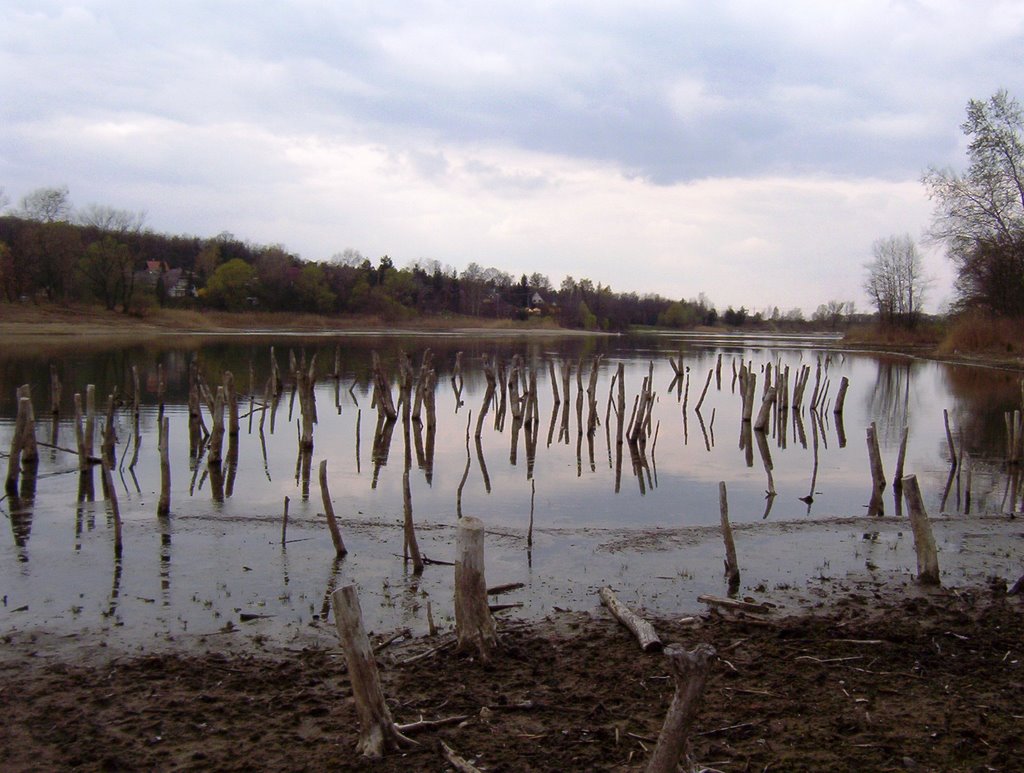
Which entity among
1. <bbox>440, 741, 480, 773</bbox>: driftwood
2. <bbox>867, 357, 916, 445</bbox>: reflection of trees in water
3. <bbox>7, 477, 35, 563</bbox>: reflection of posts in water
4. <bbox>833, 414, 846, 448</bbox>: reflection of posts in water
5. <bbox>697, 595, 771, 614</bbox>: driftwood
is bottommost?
<bbox>7, 477, 35, 563</bbox>: reflection of posts in water

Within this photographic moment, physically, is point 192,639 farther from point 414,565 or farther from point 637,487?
point 637,487

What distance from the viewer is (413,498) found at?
15312mm

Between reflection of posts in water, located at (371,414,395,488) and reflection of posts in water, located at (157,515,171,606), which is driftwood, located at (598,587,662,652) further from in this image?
reflection of posts in water, located at (371,414,395,488)

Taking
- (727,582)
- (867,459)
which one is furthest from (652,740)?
(867,459)

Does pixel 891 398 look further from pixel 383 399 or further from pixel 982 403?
pixel 383 399

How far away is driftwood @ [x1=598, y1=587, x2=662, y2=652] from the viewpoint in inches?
266

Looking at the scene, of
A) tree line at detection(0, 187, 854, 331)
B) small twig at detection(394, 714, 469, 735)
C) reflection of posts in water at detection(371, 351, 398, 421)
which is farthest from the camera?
tree line at detection(0, 187, 854, 331)

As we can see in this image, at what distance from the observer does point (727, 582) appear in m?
9.57

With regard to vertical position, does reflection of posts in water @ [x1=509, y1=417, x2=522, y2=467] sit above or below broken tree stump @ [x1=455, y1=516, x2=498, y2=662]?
below

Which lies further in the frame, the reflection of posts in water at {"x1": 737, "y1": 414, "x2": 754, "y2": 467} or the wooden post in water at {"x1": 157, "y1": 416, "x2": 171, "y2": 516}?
the reflection of posts in water at {"x1": 737, "y1": 414, "x2": 754, "y2": 467}

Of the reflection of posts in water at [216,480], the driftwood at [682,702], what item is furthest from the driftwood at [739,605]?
the reflection of posts in water at [216,480]

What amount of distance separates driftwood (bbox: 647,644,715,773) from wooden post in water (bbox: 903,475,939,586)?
577 cm

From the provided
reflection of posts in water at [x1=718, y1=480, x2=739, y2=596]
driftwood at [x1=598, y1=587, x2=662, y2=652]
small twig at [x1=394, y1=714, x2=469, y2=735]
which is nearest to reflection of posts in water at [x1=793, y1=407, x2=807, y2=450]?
reflection of posts in water at [x1=718, y1=480, x2=739, y2=596]

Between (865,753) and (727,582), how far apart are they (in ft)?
14.9
